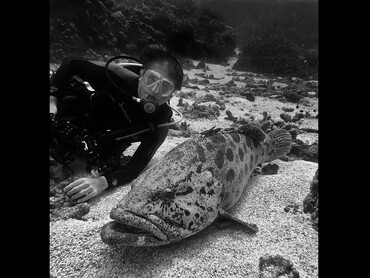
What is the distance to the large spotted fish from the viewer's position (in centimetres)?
194

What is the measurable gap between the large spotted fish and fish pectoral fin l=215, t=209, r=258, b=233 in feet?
0.03

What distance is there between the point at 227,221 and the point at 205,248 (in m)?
0.50

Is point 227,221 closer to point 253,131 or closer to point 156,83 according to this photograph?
point 253,131

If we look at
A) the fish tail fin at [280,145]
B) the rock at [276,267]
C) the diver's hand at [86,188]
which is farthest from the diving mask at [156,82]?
the rock at [276,267]

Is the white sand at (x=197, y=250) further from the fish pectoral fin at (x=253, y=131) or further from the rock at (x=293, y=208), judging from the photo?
the fish pectoral fin at (x=253, y=131)

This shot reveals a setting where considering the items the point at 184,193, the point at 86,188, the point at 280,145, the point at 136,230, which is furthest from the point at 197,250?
the point at 280,145

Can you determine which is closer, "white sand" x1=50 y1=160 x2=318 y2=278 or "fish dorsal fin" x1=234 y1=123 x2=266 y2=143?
"white sand" x1=50 y1=160 x2=318 y2=278

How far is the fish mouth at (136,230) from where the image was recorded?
74.0 inches

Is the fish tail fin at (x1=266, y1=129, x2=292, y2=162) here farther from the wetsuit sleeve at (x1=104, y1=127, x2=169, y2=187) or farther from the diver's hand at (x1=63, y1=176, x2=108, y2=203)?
the diver's hand at (x1=63, y1=176, x2=108, y2=203)

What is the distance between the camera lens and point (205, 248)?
228cm

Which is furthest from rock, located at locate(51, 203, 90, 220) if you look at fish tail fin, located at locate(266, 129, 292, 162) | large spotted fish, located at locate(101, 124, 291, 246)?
fish tail fin, located at locate(266, 129, 292, 162)

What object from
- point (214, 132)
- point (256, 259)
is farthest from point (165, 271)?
point (214, 132)

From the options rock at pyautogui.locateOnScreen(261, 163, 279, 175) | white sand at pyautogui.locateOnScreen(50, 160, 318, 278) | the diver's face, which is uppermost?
the diver's face
